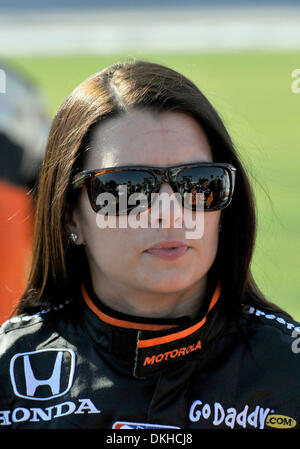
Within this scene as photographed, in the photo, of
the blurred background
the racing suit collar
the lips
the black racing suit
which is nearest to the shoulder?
the black racing suit

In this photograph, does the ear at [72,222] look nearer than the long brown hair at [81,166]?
No

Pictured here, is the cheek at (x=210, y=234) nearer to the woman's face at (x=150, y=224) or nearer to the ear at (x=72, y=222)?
the woman's face at (x=150, y=224)

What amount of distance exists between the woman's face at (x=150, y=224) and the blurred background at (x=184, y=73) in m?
0.27

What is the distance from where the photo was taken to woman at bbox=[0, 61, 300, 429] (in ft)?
6.02

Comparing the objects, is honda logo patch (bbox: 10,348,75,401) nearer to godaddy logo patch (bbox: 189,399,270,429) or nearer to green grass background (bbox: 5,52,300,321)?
godaddy logo patch (bbox: 189,399,270,429)

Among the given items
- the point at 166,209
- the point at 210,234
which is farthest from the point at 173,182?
the point at 210,234

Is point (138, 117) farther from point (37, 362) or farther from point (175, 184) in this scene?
point (37, 362)

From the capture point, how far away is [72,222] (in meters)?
2.07

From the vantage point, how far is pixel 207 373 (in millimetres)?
1882

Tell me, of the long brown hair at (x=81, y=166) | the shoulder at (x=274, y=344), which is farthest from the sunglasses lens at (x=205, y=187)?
the shoulder at (x=274, y=344)

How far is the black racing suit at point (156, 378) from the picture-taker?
1838mm

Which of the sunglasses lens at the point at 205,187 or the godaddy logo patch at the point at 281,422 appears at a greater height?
the sunglasses lens at the point at 205,187

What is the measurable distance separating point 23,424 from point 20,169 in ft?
5.25

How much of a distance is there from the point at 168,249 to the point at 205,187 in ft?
0.57
